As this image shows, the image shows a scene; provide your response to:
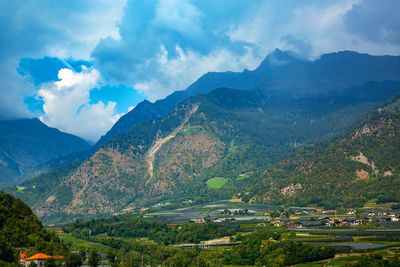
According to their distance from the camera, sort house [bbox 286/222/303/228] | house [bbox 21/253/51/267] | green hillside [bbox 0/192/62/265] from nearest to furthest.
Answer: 1. house [bbox 21/253/51/267]
2. green hillside [bbox 0/192/62/265]
3. house [bbox 286/222/303/228]

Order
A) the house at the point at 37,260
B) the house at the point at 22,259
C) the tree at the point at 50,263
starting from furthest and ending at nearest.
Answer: the house at the point at 22,259 → the house at the point at 37,260 → the tree at the point at 50,263

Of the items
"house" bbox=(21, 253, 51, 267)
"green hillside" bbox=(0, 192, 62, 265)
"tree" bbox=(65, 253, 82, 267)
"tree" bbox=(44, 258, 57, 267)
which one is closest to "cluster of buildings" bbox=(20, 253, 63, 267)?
"house" bbox=(21, 253, 51, 267)

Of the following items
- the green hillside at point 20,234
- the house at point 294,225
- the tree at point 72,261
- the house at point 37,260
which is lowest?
the house at point 294,225

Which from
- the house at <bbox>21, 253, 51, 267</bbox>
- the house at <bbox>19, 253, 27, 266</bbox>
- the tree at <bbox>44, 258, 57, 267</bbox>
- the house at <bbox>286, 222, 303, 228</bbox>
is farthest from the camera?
the house at <bbox>286, 222, 303, 228</bbox>

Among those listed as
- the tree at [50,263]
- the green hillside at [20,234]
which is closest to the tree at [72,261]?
the tree at [50,263]

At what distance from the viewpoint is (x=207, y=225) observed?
197 meters

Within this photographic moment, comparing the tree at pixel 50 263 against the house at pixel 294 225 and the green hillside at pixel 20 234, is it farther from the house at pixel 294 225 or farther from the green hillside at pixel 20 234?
the house at pixel 294 225

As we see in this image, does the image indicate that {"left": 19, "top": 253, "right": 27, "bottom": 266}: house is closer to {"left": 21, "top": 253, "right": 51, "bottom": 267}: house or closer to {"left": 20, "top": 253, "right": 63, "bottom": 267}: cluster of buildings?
{"left": 20, "top": 253, "right": 63, "bottom": 267}: cluster of buildings

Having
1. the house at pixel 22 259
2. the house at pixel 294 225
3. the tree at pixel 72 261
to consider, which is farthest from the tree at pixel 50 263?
the house at pixel 294 225

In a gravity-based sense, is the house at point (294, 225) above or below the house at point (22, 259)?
below

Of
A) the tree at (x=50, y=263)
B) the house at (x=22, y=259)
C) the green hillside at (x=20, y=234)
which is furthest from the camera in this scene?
the green hillside at (x=20, y=234)

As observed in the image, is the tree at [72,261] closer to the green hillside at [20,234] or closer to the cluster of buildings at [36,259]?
the cluster of buildings at [36,259]

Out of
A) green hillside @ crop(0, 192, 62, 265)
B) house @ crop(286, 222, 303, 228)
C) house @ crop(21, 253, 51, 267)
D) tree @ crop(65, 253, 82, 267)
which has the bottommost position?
house @ crop(286, 222, 303, 228)

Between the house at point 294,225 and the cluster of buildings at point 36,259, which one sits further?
the house at point 294,225
